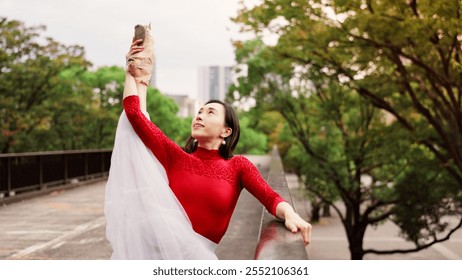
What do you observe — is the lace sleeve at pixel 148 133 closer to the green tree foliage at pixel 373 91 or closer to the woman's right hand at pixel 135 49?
the woman's right hand at pixel 135 49

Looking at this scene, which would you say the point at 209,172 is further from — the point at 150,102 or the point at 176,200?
the point at 150,102

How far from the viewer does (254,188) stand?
128 inches

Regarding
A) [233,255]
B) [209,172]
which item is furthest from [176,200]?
[233,255]

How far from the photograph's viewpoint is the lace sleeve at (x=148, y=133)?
3.00 metres

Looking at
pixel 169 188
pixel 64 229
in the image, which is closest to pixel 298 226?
pixel 169 188

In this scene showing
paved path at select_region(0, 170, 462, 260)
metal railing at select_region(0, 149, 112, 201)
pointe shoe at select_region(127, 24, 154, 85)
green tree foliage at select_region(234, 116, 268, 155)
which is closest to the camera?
pointe shoe at select_region(127, 24, 154, 85)

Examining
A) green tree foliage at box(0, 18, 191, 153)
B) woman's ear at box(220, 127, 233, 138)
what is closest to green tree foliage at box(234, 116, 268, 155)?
green tree foliage at box(0, 18, 191, 153)

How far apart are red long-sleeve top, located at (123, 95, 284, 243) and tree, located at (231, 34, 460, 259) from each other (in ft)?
38.5

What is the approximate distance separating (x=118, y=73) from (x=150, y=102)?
4151 mm

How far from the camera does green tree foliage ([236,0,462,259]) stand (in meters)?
10.6

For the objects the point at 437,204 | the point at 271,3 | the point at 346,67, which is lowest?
the point at 437,204

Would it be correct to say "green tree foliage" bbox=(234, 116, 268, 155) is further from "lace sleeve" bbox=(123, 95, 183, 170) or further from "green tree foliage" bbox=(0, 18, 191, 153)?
"lace sleeve" bbox=(123, 95, 183, 170)

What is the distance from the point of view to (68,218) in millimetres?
9875

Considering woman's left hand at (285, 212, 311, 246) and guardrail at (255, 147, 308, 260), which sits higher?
woman's left hand at (285, 212, 311, 246)
